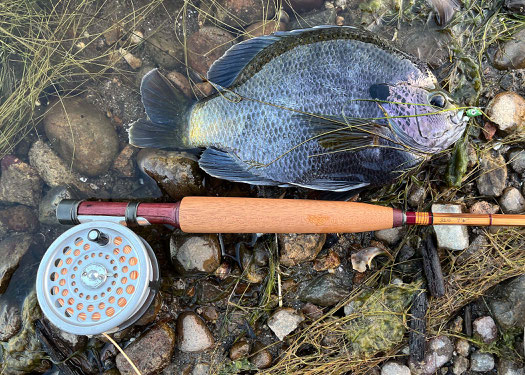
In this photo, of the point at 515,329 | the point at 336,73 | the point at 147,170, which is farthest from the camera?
the point at 147,170

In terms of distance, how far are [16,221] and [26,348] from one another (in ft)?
2.80

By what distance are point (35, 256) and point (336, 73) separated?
2.30 meters

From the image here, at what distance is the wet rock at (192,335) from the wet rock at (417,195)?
5.15ft

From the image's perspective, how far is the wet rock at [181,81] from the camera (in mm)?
2566

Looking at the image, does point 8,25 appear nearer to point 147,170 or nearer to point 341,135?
point 147,170

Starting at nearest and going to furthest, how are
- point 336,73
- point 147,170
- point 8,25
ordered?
point 336,73 → point 147,170 → point 8,25

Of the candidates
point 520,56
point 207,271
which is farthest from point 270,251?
point 520,56

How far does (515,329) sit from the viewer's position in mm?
2234

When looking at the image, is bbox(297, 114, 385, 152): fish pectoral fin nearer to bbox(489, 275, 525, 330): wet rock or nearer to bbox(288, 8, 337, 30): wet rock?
bbox(288, 8, 337, 30): wet rock

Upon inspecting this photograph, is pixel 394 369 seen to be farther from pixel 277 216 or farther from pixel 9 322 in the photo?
pixel 9 322

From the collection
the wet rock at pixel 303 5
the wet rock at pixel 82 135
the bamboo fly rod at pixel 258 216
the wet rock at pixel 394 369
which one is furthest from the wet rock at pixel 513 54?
the wet rock at pixel 82 135

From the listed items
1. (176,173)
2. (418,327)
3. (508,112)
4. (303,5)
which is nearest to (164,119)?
(176,173)

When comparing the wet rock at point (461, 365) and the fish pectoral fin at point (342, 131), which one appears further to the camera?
the wet rock at point (461, 365)

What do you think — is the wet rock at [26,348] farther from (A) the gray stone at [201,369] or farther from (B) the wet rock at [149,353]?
(A) the gray stone at [201,369]
